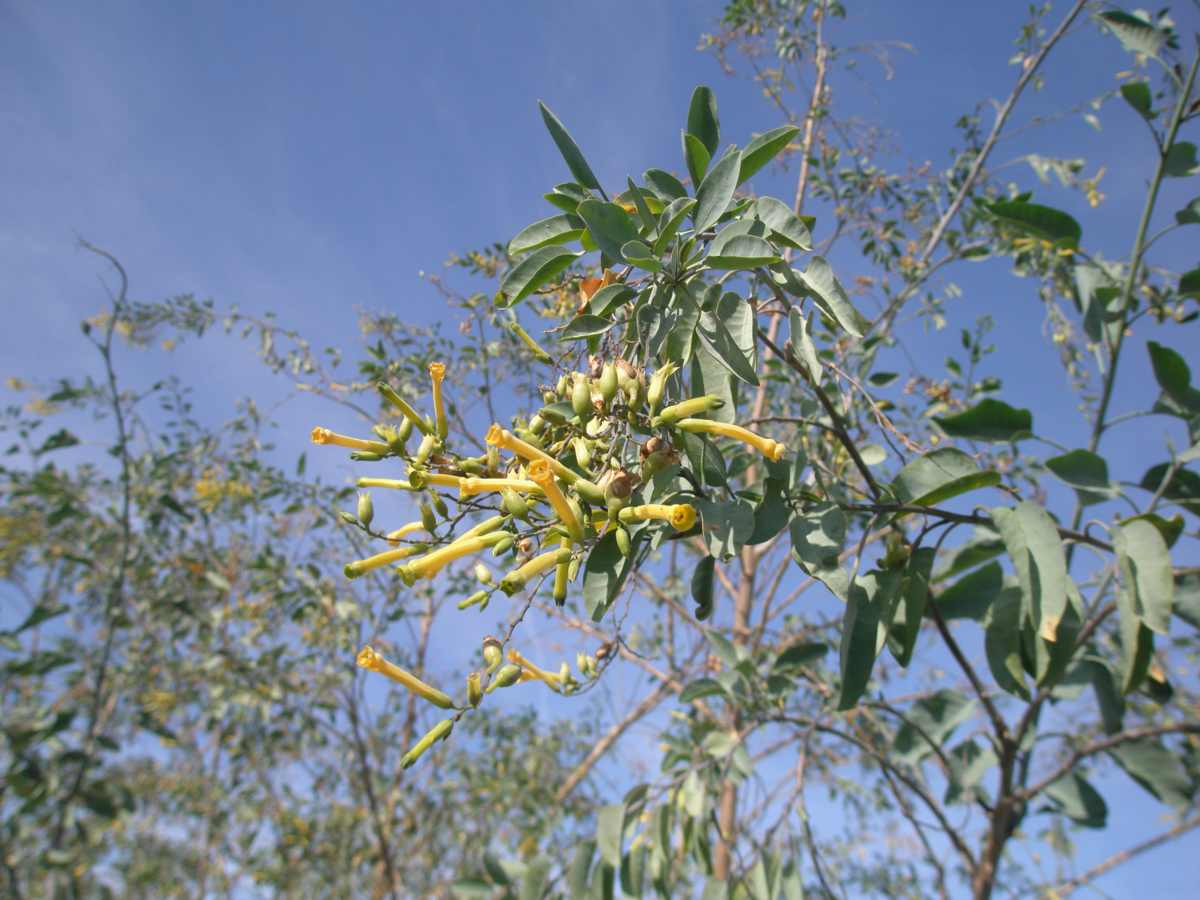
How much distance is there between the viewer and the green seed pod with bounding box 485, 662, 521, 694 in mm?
1181

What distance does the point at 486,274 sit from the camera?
3863 millimetres

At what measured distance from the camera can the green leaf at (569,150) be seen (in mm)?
1298

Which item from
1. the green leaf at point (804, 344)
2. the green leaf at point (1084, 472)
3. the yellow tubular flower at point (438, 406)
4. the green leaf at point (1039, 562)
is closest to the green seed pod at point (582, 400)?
the yellow tubular flower at point (438, 406)

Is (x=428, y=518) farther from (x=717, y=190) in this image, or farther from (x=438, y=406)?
(x=717, y=190)

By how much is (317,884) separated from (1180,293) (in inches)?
210

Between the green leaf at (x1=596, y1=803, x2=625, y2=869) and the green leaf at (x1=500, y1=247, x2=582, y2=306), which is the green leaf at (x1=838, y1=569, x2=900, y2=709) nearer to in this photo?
the green leaf at (x1=500, y1=247, x2=582, y2=306)

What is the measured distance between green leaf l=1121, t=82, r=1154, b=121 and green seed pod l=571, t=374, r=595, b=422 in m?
1.38

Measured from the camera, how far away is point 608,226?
46.3 inches

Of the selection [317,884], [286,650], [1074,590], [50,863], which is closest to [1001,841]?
[1074,590]

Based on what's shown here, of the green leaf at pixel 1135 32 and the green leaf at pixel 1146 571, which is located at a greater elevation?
the green leaf at pixel 1135 32

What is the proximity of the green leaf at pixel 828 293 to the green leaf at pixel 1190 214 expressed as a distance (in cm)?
106

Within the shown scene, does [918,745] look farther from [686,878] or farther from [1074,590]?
[686,878]

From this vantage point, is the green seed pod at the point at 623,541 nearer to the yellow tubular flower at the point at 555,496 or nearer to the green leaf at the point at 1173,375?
the yellow tubular flower at the point at 555,496

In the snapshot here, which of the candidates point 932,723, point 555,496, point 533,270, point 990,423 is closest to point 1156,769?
point 932,723
